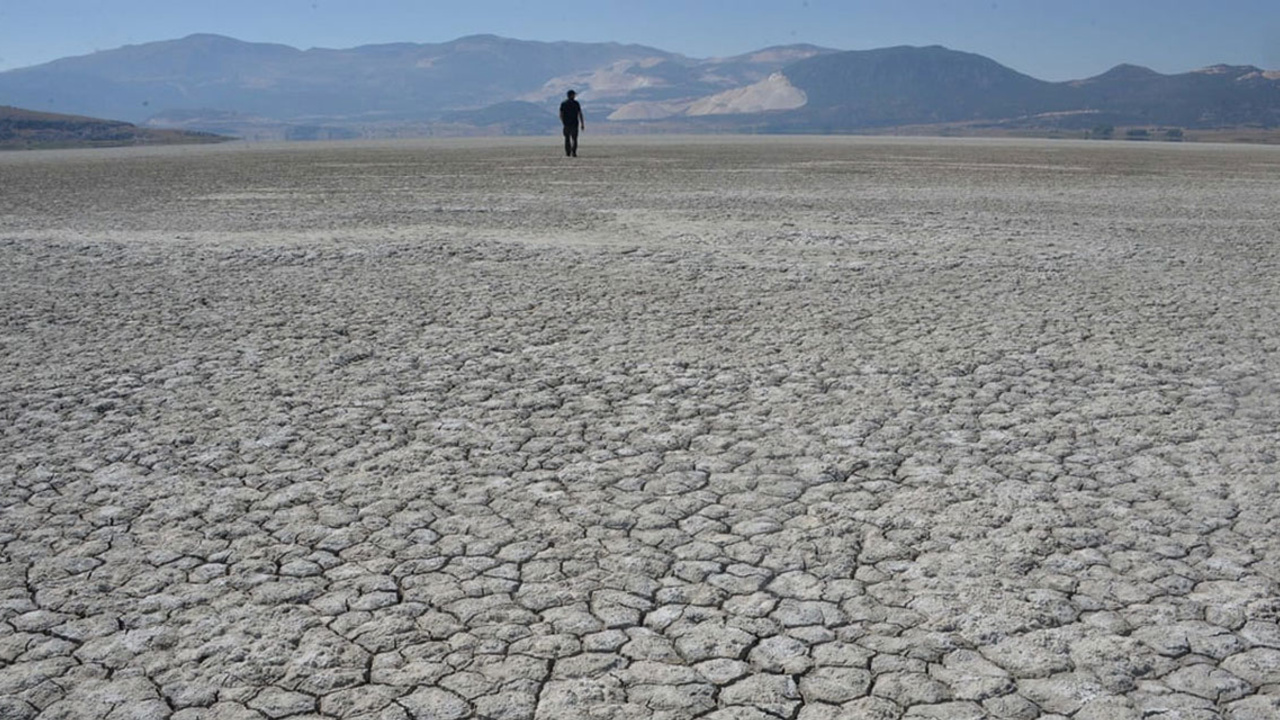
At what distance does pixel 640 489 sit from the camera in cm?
463

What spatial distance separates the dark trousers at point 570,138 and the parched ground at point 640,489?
62.1ft

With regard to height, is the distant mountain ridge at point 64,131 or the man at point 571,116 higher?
the distant mountain ridge at point 64,131

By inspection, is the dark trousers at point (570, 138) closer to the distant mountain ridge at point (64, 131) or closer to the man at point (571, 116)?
the man at point (571, 116)

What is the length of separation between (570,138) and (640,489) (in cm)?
2848

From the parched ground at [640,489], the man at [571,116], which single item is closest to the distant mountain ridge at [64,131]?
the man at [571,116]

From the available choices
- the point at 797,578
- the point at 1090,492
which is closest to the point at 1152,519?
the point at 1090,492

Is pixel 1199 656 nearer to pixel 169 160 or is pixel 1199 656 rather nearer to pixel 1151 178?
pixel 1151 178

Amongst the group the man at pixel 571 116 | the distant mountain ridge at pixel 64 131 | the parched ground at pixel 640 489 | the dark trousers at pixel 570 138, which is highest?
the distant mountain ridge at pixel 64 131

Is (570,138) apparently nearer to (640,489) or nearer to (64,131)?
(640,489)

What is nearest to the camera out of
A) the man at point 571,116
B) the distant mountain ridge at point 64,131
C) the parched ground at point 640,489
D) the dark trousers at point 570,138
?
the parched ground at point 640,489

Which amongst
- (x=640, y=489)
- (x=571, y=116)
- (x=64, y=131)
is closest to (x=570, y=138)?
(x=571, y=116)

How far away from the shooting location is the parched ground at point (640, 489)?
3.12m

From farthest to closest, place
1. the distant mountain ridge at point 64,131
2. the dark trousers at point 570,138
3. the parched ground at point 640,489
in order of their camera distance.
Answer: the distant mountain ridge at point 64,131 < the dark trousers at point 570,138 < the parched ground at point 640,489

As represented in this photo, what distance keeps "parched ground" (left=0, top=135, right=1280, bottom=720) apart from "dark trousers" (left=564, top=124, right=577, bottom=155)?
18.9 m
